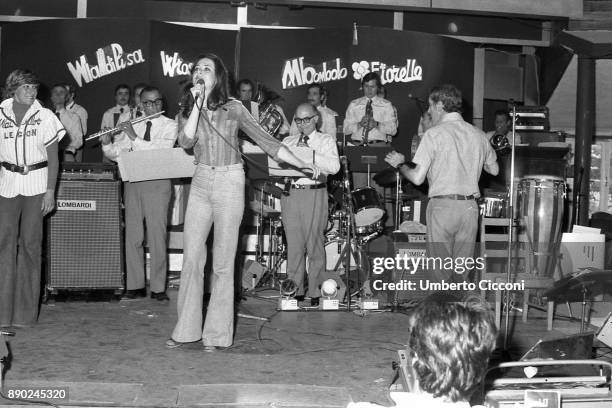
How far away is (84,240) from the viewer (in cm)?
823

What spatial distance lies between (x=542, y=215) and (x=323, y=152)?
6.81ft

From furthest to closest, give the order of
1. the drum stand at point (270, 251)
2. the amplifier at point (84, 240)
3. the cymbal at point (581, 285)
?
1. the drum stand at point (270, 251)
2. the amplifier at point (84, 240)
3. the cymbal at point (581, 285)

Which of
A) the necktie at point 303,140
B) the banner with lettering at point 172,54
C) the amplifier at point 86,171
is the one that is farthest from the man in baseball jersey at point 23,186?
the banner with lettering at point 172,54

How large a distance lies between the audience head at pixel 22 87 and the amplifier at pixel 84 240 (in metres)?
1.47

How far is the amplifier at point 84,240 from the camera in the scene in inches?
322

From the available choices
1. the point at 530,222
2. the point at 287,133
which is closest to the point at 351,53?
the point at 287,133

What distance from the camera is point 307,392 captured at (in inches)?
203

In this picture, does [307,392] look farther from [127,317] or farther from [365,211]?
[365,211]

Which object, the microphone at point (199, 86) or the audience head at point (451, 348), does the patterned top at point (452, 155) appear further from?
the audience head at point (451, 348)

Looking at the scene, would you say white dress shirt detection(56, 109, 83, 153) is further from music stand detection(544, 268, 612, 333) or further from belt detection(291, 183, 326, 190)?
music stand detection(544, 268, 612, 333)

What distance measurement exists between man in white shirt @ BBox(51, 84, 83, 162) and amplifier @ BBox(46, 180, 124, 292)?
247cm

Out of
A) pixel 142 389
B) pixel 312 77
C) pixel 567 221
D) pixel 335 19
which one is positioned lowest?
pixel 142 389

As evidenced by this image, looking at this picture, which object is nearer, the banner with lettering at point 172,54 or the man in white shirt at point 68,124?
the man in white shirt at point 68,124

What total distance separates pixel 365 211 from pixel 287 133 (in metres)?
1.97
